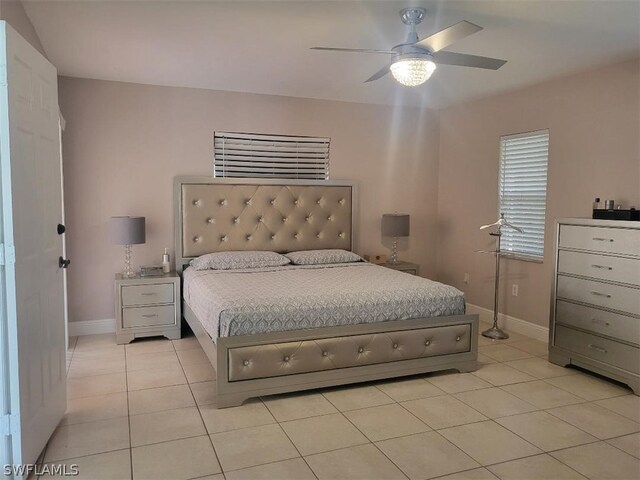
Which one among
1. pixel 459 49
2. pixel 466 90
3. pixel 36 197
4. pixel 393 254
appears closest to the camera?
pixel 36 197

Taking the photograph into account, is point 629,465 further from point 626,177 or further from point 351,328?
point 626,177

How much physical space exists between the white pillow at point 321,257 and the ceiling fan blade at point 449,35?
2475mm

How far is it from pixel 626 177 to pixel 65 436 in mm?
4156

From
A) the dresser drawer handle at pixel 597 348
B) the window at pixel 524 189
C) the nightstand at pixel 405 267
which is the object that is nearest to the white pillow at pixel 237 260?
the nightstand at pixel 405 267

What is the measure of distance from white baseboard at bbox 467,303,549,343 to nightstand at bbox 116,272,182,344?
3094 millimetres

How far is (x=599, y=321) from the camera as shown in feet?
11.5

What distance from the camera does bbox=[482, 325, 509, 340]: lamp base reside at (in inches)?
180

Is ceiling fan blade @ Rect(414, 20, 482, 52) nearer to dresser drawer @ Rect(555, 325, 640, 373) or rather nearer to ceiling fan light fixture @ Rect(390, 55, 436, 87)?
ceiling fan light fixture @ Rect(390, 55, 436, 87)

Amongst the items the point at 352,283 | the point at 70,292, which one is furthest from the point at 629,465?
the point at 70,292

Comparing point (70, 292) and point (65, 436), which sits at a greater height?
point (70, 292)

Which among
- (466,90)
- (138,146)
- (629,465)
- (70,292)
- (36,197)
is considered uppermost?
(466,90)

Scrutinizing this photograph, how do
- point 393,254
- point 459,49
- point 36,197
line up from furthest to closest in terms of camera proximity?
point 393,254, point 459,49, point 36,197

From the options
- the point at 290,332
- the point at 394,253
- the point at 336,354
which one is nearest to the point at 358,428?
the point at 336,354

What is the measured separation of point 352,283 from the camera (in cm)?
378
